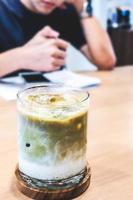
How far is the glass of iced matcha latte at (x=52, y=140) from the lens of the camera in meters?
0.57

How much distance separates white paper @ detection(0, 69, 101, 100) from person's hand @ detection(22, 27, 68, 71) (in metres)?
0.05

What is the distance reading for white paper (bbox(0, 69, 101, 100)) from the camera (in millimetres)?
1228

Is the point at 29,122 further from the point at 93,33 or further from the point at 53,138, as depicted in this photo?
the point at 93,33

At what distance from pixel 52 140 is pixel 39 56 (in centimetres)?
98

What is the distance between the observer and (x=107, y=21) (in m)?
3.38

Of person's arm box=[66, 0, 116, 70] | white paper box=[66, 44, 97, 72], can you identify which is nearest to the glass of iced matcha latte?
person's arm box=[66, 0, 116, 70]

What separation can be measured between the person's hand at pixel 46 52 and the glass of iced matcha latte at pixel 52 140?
897 millimetres

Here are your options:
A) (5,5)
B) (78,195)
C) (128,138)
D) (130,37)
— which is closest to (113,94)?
(128,138)

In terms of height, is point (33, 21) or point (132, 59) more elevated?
point (33, 21)

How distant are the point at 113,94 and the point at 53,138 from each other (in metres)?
0.71

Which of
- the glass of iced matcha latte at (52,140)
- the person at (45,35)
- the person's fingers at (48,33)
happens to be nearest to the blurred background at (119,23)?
the person at (45,35)

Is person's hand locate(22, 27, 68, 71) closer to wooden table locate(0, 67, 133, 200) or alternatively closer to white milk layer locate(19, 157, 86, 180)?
wooden table locate(0, 67, 133, 200)

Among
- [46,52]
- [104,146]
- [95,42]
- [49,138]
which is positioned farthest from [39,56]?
[49,138]

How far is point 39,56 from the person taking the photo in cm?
151
